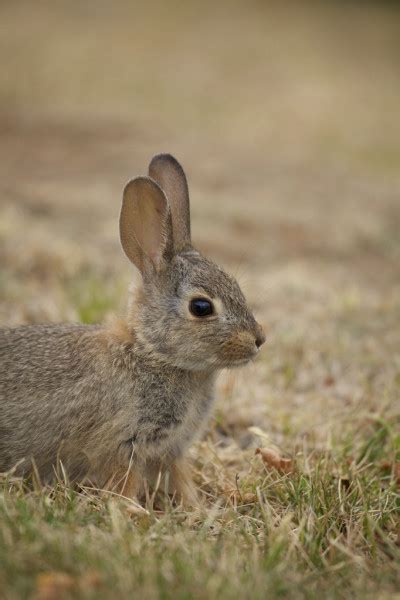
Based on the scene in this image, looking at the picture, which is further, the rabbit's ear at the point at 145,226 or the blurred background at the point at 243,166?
the blurred background at the point at 243,166

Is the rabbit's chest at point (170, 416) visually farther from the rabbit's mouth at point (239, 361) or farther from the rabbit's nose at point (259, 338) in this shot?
the rabbit's nose at point (259, 338)

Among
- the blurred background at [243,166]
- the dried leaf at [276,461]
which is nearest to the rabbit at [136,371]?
the dried leaf at [276,461]

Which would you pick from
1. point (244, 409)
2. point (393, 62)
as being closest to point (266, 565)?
point (244, 409)

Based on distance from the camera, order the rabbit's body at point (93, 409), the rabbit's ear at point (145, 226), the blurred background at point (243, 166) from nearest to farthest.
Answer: the rabbit's body at point (93, 409) → the rabbit's ear at point (145, 226) → the blurred background at point (243, 166)

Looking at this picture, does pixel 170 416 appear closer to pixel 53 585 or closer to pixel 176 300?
pixel 176 300

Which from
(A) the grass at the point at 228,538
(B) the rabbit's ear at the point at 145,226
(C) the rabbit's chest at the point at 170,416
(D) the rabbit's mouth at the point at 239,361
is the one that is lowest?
(A) the grass at the point at 228,538

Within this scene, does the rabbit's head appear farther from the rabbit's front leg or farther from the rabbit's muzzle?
the rabbit's front leg

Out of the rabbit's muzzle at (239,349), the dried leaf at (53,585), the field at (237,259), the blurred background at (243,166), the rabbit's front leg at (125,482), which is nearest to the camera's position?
the dried leaf at (53,585)

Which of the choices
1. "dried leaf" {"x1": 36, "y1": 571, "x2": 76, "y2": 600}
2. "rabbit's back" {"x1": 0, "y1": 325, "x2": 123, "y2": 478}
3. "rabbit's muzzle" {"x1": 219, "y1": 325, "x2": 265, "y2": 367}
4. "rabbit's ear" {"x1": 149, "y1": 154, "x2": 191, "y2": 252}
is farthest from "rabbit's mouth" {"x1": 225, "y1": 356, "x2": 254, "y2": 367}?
"dried leaf" {"x1": 36, "y1": 571, "x2": 76, "y2": 600}

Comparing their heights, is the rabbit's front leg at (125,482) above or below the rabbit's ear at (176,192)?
below
